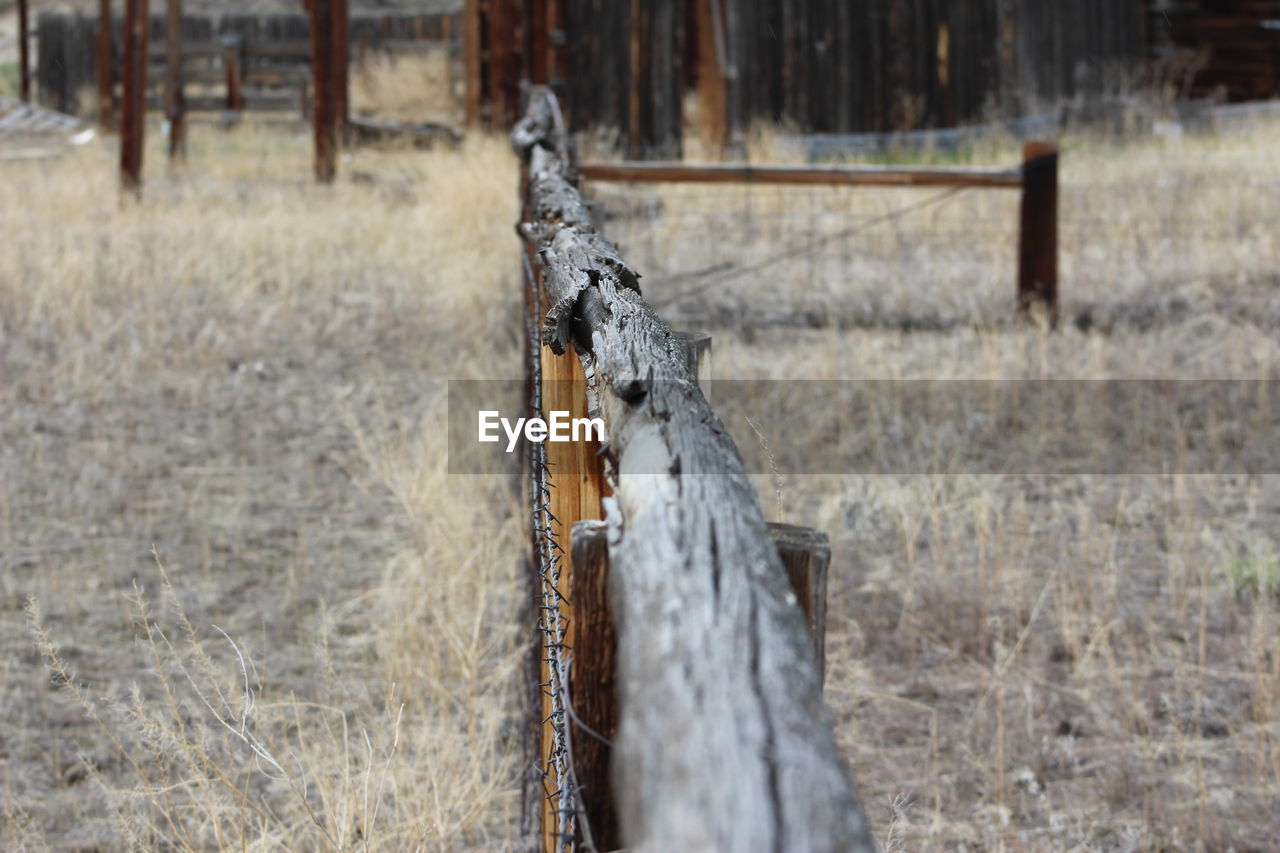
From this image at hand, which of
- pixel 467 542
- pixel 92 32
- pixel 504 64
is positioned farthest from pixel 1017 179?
pixel 92 32

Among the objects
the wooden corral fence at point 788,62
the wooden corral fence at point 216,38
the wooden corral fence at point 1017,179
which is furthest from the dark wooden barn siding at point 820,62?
the wooden corral fence at point 216,38

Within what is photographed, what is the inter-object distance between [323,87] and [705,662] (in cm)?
1212

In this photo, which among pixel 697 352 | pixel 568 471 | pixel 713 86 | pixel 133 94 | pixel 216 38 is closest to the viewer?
pixel 697 352

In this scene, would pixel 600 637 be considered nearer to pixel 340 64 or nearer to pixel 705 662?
pixel 705 662

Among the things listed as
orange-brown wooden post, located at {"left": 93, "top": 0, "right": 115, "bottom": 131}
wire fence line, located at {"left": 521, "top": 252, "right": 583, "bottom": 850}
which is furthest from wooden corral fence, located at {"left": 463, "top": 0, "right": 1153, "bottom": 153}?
wire fence line, located at {"left": 521, "top": 252, "right": 583, "bottom": 850}

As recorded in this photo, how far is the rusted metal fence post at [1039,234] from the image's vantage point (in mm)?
6840

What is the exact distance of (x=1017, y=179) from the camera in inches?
274

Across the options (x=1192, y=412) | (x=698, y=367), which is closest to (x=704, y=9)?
(x=1192, y=412)

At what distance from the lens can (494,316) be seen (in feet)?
23.4

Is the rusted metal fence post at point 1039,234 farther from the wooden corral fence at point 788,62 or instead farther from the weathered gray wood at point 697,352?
the wooden corral fence at point 788,62

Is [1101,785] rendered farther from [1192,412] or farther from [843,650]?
[1192,412]

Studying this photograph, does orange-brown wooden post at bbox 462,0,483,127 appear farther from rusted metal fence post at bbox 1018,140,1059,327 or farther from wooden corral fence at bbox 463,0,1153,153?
rusted metal fence post at bbox 1018,140,1059,327

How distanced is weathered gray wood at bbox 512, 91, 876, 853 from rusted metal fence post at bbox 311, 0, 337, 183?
11.1m

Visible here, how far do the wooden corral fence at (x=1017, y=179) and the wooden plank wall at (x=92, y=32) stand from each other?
775 inches
